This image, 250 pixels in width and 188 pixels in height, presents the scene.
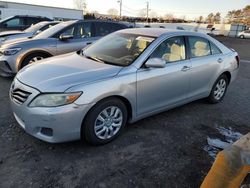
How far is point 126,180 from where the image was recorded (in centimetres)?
268

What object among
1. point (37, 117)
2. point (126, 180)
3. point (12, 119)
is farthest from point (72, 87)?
point (12, 119)

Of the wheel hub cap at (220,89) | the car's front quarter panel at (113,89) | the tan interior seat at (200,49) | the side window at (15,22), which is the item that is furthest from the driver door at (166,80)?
the side window at (15,22)

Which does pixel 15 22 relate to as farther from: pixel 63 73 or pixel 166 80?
pixel 166 80

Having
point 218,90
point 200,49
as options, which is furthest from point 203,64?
point 218,90

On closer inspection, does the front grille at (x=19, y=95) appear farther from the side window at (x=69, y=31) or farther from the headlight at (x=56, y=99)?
the side window at (x=69, y=31)

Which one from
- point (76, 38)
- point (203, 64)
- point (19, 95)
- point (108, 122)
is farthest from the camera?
point (76, 38)

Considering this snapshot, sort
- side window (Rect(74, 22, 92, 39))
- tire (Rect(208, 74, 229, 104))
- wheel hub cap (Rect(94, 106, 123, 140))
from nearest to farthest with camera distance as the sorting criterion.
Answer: wheel hub cap (Rect(94, 106, 123, 140)) < tire (Rect(208, 74, 229, 104)) < side window (Rect(74, 22, 92, 39))

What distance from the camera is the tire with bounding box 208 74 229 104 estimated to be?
16.3 feet

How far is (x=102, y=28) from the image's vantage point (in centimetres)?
742

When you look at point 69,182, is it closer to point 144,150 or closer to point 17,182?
point 17,182

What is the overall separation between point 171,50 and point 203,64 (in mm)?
815

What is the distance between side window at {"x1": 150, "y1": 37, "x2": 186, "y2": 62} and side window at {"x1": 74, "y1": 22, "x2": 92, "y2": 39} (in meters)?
3.58

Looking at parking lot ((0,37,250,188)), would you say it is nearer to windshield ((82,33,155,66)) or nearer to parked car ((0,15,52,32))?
windshield ((82,33,155,66))

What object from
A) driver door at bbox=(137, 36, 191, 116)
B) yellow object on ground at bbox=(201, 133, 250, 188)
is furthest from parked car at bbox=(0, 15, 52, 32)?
yellow object on ground at bbox=(201, 133, 250, 188)
